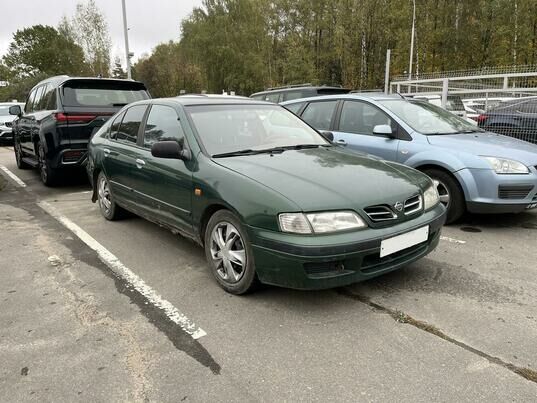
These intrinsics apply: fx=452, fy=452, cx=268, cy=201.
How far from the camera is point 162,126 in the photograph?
14.9 ft

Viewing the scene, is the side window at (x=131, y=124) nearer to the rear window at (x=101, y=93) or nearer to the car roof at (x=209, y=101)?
the car roof at (x=209, y=101)

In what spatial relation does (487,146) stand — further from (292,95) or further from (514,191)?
(292,95)

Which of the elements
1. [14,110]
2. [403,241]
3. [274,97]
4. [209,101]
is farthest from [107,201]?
[274,97]

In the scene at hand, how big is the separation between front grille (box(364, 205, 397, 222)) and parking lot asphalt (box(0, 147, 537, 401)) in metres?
0.65

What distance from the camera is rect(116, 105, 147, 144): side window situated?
5.02 m

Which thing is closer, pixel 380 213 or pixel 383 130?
pixel 380 213

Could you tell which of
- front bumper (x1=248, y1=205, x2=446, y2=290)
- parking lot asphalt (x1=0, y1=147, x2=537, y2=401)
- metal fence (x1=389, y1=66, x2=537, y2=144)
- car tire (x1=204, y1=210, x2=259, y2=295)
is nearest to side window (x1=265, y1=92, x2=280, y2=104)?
metal fence (x1=389, y1=66, x2=537, y2=144)

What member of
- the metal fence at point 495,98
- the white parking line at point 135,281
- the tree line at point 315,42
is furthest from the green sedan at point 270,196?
the tree line at point 315,42

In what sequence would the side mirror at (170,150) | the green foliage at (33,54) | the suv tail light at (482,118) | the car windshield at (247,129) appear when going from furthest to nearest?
the green foliage at (33,54), the suv tail light at (482,118), the car windshield at (247,129), the side mirror at (170,150)

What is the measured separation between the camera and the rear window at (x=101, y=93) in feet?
24.7

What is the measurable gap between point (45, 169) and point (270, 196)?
6.19 m

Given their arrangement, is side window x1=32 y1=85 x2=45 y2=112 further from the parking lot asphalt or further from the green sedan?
the parking lot asphalt

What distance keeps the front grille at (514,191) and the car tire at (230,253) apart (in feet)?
10.1

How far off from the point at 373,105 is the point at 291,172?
10.1ft
